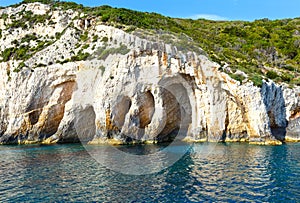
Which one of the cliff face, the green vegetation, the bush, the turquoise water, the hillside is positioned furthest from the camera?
the green vegetation

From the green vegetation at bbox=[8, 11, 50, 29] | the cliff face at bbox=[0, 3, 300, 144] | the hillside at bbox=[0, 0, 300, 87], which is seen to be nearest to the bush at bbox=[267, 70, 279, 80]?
the hillside at bbox=[0, 0, 300, 87]

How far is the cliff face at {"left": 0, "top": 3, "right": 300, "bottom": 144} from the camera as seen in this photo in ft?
118

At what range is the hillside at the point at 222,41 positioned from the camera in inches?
1575

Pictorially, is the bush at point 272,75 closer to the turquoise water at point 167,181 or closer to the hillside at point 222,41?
the hillside at point 222,41

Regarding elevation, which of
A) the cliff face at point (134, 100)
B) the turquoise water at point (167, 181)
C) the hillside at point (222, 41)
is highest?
the hillside at point (222, 41)

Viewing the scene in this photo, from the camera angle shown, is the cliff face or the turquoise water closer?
the turquoise water

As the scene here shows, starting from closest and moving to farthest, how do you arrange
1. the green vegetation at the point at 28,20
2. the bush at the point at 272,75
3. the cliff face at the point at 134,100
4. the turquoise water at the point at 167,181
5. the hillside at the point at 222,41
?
the turquoise water at the point at 167,181 < the cliff face at the point at 134,100 < the hillside at the point at 222,41 < the bush at the point at 272,75 < the green vegetation at the point at 28,20

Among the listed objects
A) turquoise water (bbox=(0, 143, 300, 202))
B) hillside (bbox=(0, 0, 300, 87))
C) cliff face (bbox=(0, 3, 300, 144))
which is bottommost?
turquoise water (bbox=(0, 143, 300, 202))

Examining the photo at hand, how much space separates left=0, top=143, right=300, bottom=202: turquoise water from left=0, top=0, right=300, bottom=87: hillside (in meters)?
14.9

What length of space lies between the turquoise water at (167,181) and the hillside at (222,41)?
14903 millimetres

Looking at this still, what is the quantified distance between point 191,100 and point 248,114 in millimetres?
7946

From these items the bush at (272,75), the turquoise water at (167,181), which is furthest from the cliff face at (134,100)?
the turquoise water at (167,181)

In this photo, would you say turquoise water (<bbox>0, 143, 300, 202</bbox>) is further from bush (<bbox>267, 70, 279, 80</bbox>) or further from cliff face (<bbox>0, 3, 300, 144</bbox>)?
bush (<bbox>267, 70, 279, 80</bbox>)

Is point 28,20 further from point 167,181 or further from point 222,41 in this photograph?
point 167,181
